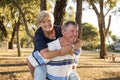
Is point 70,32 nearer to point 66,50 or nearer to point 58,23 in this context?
point 66,50

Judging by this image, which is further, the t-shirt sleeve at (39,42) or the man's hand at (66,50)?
the t-shirt sleeve at (39,42)

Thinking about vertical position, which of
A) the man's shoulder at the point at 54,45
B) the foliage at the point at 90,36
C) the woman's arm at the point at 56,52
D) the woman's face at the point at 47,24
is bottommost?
the woman's arm at the point at 56,52

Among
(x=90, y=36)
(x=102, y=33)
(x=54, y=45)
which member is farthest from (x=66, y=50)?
(x=90, y=36)

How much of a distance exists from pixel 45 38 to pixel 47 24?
0.19 meters

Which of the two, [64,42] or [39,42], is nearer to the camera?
[64,42]

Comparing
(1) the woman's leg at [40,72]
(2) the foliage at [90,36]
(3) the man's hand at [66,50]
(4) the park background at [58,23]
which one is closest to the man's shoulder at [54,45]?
(3) the man's hand at [66,50]

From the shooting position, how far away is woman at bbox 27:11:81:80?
4145 mm

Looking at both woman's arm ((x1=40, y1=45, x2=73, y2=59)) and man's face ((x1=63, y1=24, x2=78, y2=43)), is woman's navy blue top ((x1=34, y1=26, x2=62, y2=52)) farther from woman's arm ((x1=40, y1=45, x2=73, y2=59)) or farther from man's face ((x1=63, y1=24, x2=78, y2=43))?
man's face ((x1=63, y1=24, x2=78, y2=43))

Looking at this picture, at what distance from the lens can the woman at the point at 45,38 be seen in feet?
13.6

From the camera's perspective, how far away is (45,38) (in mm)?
4473

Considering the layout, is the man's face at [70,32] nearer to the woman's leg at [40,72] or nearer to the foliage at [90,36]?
the woman's leg at [40,72]

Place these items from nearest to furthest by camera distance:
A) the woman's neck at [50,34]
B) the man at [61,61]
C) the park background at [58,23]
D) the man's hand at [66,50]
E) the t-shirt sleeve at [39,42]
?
the man's hand at [66,50], the man at [61,61], the t-shirt sleeve at [39,42], the woman's neck at [50,34], the park background at [58,23]

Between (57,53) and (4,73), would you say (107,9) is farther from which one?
(57,53)

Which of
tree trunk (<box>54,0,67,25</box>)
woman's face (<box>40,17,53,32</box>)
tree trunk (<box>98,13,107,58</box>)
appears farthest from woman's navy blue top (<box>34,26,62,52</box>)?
tree trunk (<box>98,13,107,58</box>)
